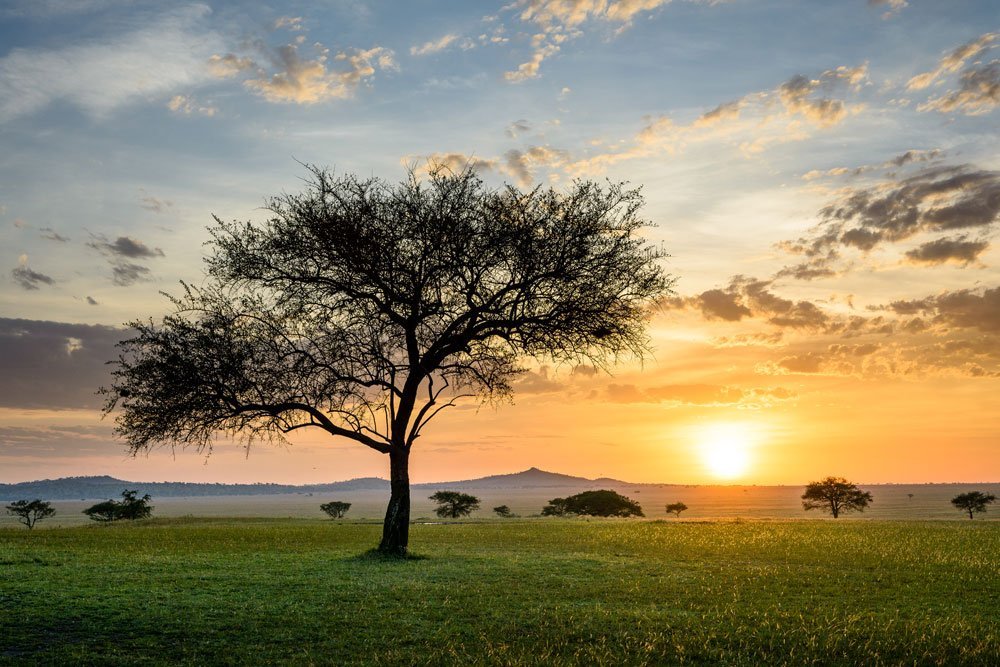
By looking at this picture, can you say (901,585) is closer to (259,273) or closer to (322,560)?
(322,560)

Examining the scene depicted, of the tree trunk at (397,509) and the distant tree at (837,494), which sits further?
the distant tree at (837,494)

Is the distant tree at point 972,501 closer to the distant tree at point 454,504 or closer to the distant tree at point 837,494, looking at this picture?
the distant tree at point 837,494

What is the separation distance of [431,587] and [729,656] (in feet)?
29.8

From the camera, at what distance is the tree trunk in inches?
1153

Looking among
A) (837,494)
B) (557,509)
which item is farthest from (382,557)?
(837,494)

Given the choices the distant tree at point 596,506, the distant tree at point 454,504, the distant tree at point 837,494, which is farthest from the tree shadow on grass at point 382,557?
the distant tree at point 837,494

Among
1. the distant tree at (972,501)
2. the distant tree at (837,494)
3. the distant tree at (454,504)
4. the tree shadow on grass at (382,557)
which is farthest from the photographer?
the distant tree at (972,501)

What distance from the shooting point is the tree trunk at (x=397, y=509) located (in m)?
29.3

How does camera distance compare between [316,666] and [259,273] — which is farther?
[259,273]

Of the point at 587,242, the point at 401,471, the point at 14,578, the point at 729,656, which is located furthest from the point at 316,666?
the point at 587,242

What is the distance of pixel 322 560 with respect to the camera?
1070 inches

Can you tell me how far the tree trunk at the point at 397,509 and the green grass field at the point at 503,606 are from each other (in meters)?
1.55

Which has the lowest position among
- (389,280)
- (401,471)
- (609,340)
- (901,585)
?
(901,585)

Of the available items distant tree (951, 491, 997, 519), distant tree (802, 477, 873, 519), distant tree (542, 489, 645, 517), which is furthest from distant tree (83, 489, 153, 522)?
distant tree (951, 491, 997, 519)
